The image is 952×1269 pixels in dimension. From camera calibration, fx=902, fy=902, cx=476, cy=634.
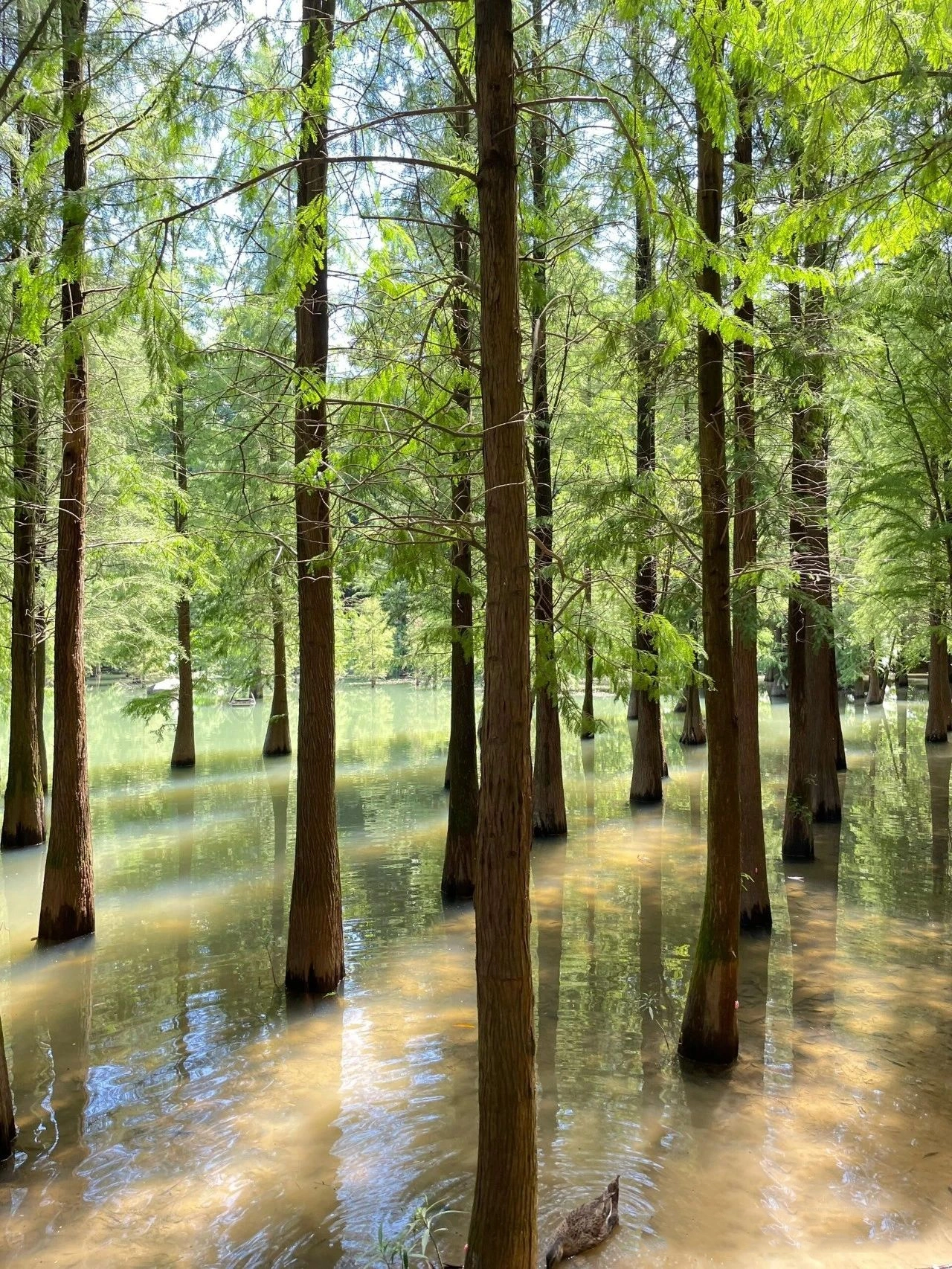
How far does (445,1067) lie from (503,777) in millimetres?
4045

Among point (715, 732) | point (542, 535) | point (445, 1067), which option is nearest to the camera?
point (715, 732)

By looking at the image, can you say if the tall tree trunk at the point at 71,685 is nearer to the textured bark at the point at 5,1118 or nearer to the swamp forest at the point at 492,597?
the swamp forest at the point at 492,597

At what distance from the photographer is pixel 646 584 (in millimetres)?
15062

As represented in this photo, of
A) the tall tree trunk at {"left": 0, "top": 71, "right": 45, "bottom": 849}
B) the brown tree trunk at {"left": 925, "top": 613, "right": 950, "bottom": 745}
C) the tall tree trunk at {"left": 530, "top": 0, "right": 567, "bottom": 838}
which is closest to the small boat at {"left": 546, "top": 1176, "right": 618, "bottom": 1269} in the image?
the tall tree trunk at {"left": 530, "top": 0, "right": 567, "bottom": 838}

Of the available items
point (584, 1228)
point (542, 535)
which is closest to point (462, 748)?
point (542, 535)

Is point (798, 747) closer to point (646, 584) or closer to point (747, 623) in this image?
point (646, 584)

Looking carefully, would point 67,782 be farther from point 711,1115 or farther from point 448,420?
point 711,1115

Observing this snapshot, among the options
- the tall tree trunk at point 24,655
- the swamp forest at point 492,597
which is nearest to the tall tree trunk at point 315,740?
the swamp forest at point 492,597

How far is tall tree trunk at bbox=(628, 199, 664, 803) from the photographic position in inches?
314

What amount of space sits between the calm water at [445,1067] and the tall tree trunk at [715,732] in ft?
1.59

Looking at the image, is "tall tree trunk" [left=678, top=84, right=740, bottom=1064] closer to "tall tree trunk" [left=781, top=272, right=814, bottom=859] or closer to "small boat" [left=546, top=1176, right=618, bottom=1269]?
"small boat" [left=546, top=1176, right=618, bottom=1269]

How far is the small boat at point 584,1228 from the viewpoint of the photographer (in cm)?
449

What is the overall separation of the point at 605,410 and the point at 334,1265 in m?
13.6

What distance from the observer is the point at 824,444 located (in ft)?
38.7
